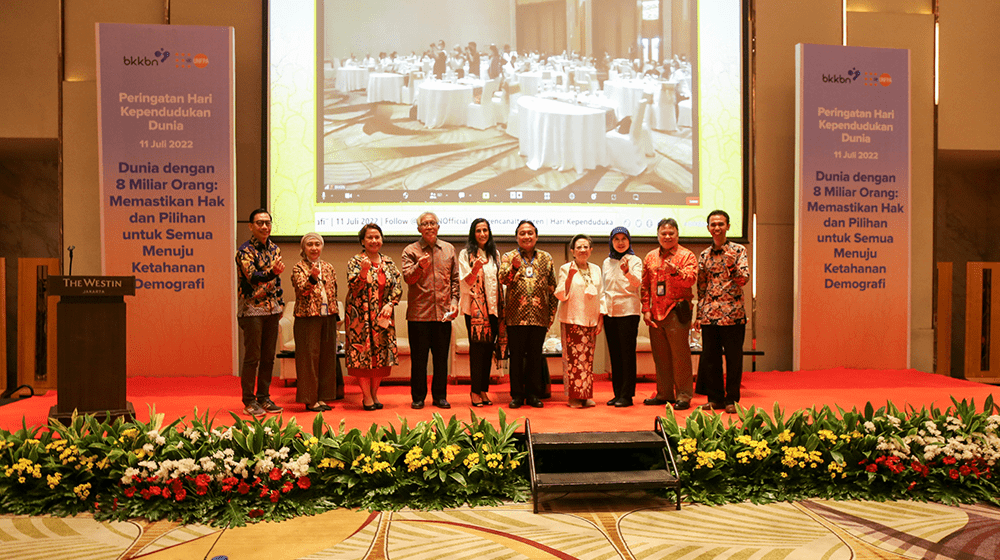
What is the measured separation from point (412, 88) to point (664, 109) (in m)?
2.52

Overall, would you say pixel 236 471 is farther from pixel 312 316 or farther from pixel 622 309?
pixel 622 309

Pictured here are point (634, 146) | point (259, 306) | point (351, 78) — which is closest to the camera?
point (259, 306)

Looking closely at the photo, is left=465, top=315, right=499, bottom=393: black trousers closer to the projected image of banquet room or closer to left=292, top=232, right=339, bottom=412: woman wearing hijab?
left=292, top=232, right=339, bottom=412: woman wearing hijab

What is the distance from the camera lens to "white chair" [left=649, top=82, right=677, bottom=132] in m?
6.37

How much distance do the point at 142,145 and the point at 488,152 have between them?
3.11 meters

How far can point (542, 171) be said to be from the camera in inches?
246

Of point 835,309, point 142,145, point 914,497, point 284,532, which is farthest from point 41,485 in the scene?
point 835,309

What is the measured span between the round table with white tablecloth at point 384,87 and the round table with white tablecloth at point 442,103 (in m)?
0.21

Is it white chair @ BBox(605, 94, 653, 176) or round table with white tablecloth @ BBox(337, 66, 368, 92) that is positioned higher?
round table with white tablecloth @ BBox(337, 66, 368, 92)

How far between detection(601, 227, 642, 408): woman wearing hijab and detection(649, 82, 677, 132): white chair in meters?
2.21

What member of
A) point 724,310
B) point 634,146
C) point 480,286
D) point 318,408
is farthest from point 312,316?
point 634,146

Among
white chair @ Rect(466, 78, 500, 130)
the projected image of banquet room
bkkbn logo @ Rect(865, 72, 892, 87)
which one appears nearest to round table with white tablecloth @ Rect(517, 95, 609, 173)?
the projected image of banquet room

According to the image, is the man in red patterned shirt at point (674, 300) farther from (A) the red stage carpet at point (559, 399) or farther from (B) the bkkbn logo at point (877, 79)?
(B) the bkkbn logo at point (877, 79)

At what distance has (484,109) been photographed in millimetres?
6219
